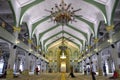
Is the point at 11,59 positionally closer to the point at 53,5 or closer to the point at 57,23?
Answer: the point at 57,23

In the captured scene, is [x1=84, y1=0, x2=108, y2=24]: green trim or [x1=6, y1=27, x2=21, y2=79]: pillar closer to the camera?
[x1=6, y1=27, x2=21, y2=79]: pillar

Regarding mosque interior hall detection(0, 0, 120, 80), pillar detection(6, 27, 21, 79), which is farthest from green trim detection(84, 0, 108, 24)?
pillar detection(6, 27, 21, 79)

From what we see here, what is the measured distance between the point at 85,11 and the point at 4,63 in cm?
1341

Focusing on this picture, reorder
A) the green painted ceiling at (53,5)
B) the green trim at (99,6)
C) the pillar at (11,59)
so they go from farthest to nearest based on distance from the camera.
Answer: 1. the green trim at (99,6)
2. the green painted ceiling at (53,5)
3. the pillar at (11,59)

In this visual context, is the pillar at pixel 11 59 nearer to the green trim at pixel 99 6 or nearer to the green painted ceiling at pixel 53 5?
the green painted ceiling at pixel 53 5

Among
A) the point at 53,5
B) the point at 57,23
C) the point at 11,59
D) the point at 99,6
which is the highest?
the point at 53,5

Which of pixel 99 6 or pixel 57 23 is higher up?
pixel 99 6

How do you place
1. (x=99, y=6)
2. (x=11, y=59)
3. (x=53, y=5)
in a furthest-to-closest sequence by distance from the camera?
(x=53, y=5)
(x=99, y=6)
(x=11, y=59)

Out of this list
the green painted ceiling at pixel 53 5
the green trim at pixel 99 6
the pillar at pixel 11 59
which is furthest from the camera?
the green trim at pixel 99 6

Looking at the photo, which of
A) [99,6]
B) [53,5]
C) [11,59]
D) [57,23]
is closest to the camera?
[11,59]

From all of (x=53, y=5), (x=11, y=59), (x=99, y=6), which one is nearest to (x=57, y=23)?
(x=53, y=5)

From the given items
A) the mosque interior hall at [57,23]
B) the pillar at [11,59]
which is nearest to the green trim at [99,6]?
the mosque interior hall at [57,23]

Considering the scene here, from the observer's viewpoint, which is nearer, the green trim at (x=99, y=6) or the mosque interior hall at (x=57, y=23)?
the mosque interior hall at (x=57, y=23)

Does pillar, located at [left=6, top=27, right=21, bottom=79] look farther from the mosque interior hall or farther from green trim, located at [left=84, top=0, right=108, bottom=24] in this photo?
green trim, located at [left=84, top=0, right=108, bottom=24]
